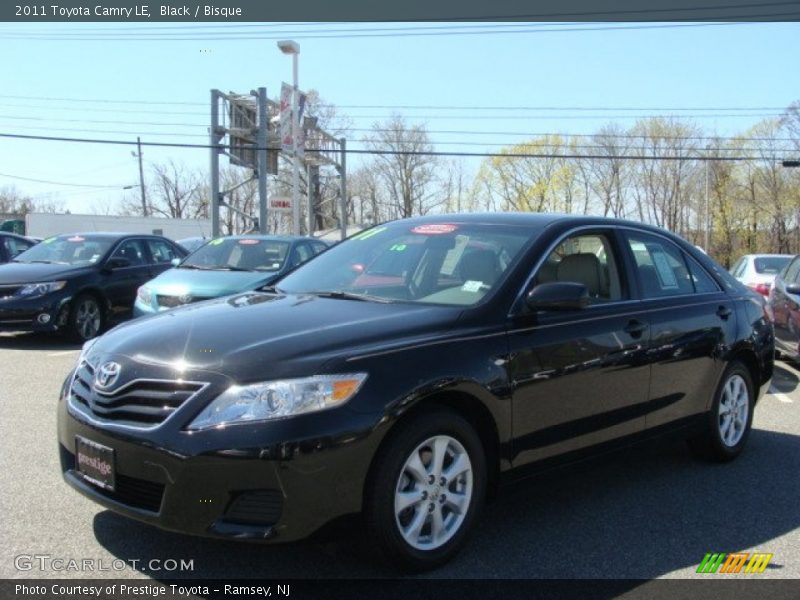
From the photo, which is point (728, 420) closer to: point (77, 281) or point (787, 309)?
point (787, 309)

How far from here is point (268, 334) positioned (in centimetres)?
338

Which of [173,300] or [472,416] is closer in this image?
[472,416]

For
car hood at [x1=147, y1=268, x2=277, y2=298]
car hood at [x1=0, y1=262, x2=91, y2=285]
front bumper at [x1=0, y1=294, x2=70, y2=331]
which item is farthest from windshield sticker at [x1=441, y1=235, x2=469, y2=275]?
car hood at [x1=0, y1=262, x2=91, y2=285]

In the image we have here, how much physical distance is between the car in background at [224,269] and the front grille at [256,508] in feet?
18.4

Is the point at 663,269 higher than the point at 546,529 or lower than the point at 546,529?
higher

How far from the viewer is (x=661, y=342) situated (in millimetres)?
4664

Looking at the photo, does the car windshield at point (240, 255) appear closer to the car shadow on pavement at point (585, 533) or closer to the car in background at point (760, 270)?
the car shadow on pavement at point (585, 533)

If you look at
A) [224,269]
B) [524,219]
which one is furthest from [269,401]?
[224,269]

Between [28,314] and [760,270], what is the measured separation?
11.7 meters

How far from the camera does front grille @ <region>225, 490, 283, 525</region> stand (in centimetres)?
295

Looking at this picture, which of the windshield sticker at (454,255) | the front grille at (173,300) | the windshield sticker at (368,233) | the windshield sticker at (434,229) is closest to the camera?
the windshield sticker at (454,255)

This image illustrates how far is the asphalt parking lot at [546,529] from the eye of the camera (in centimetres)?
342

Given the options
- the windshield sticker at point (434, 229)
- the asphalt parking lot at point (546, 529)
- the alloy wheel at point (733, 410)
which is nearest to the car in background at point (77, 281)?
the asphalt parking lot at point (546, 529)

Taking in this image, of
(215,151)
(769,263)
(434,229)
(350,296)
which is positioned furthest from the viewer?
(215,151)
